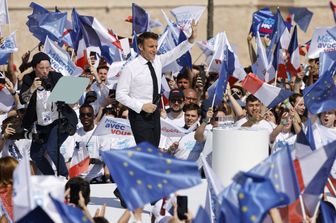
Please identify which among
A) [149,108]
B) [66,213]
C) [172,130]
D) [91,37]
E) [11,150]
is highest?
[66,213]

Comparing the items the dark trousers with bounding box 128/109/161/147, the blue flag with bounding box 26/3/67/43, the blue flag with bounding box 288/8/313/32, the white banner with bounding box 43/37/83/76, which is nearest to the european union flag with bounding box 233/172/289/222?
the dark trousers with bounding box 128/109/161/147

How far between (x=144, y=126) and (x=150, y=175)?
4118 mm

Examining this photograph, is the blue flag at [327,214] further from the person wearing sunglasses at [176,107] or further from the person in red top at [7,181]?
the person wearing sunglasses at [176,107]

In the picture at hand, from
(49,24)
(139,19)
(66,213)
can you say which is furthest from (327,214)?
(139,19)

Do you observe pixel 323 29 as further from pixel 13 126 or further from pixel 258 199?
pixel 258 199

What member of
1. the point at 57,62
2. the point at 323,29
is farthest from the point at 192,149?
the point at 323,29

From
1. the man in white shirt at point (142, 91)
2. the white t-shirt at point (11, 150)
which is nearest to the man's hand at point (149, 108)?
the man in white shirt at point (142, 91)

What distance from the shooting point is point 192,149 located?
13.9 m

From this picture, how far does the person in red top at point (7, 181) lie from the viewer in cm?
930

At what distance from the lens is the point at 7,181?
9.38 metres

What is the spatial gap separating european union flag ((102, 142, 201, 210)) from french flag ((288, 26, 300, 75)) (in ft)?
32.3

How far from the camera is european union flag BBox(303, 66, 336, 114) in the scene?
12625 millimetres

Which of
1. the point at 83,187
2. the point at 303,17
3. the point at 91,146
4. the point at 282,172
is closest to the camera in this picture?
the point at 282,172

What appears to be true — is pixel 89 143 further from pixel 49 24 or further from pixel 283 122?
pixel 49 24
